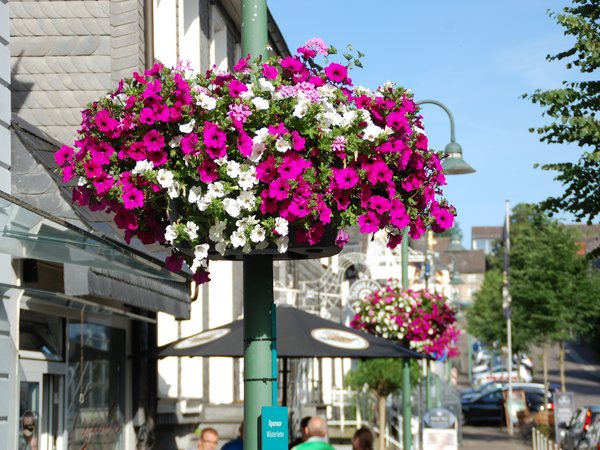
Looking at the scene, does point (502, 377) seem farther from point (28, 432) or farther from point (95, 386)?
point (28, 432)

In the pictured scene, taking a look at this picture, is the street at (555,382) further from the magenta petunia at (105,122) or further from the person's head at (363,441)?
the magenta petunia at (105,122)

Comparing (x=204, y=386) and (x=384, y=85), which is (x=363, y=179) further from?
(x=204, y=386)

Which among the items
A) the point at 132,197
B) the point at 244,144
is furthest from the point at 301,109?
the point at 132,197

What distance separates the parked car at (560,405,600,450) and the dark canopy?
37.9 feet

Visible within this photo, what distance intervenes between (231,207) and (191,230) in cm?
23

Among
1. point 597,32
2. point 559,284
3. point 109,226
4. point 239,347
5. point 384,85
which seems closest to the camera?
point 384,85

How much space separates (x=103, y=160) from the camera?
17.6 ft

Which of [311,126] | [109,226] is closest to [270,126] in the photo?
[311,126]

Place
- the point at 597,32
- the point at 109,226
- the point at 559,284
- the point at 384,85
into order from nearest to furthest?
the point at 384,85 < the point at 109,226 < the point at 597,32 < the point at 559,284

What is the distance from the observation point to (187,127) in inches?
204

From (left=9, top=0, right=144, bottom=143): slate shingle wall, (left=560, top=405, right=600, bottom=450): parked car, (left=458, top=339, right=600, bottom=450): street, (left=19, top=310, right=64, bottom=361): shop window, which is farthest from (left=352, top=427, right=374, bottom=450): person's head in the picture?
(left=458, top=339, right=600, bottom=450): street

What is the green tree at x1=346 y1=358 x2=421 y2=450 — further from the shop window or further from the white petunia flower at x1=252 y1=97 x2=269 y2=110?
the white petunia flower at x1=252 y1=97 x2=269 y2=110

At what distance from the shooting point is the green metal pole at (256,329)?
5578mm

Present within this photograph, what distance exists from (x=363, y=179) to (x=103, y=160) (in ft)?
3.73
